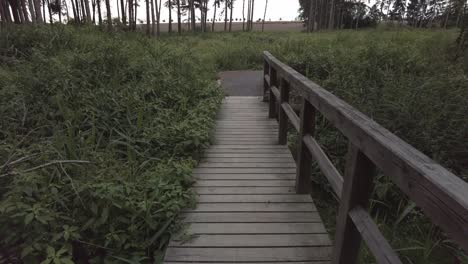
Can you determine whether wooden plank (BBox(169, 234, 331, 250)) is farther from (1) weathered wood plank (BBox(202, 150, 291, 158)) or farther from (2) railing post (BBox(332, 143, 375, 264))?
(1) weathered wood plank (BBox(202, 150, 291, 158))

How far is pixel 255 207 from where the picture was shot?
2.75 m

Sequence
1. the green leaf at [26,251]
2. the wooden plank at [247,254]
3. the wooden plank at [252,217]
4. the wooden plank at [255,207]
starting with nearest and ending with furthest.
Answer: the green leaf at [26,251]
the wooden plank at [247,254]
the wooden plank at [252,217]
the wooden plank at [255,207]

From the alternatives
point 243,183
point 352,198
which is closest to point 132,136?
point 243,183

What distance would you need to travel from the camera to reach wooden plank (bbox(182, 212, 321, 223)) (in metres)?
2.54

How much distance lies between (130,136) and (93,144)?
60 cm

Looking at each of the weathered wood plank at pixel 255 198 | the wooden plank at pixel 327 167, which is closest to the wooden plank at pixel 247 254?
the wooden plank at pixel 327 167

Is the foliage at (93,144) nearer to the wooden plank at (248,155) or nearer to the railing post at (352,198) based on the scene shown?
the wooden plank at (248,155)

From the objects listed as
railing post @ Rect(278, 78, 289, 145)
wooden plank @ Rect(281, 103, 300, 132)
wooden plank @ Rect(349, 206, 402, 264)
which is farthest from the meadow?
wooden plank @ Rect(349, 206, 402, 264)

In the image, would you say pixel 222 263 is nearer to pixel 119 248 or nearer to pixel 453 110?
pixel 119 248

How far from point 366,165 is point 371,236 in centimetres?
35

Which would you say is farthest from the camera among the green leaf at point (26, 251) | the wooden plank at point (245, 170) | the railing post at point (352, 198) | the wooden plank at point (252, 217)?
the wooden plank at point (245, 170)

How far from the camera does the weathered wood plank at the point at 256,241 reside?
226 centimetres

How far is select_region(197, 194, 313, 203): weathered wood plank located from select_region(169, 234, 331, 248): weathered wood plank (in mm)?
510

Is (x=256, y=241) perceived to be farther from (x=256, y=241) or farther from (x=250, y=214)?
(x=250, y=214)
